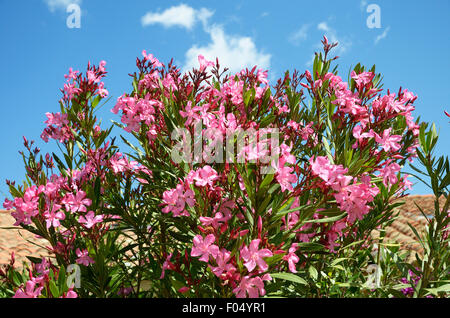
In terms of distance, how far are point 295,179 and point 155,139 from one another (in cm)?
83

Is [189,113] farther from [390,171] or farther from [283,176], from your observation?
[390,171]

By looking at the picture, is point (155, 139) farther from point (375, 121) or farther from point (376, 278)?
point (376, 278)

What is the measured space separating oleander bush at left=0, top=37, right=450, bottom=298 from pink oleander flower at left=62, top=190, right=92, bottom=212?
26 mm

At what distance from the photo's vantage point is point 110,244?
1.89 meters

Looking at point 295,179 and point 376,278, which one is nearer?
point 295,179

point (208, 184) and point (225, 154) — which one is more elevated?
point (225, 154)

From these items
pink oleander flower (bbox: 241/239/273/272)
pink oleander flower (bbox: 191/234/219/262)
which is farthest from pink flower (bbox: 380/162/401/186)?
pink oleander flower (bbox: 191/234/219/262)

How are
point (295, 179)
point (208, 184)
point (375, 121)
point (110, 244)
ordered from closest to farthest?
point (295, 179) → point (208, 184) → point (375, 121) → point (110, 244)

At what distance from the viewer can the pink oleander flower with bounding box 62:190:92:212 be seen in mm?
1748

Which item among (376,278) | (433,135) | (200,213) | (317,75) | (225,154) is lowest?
(376,278)

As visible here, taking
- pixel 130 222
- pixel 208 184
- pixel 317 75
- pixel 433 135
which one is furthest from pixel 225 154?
pixel 433 135

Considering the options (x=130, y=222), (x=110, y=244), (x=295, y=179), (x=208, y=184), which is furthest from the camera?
(x=130, y=222)

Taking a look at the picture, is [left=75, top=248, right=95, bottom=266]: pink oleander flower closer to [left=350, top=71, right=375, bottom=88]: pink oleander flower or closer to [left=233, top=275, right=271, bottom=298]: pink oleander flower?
[left=233, top=275, right=271, bottom=298]: pink oleander flower

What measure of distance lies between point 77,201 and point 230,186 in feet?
2.29
